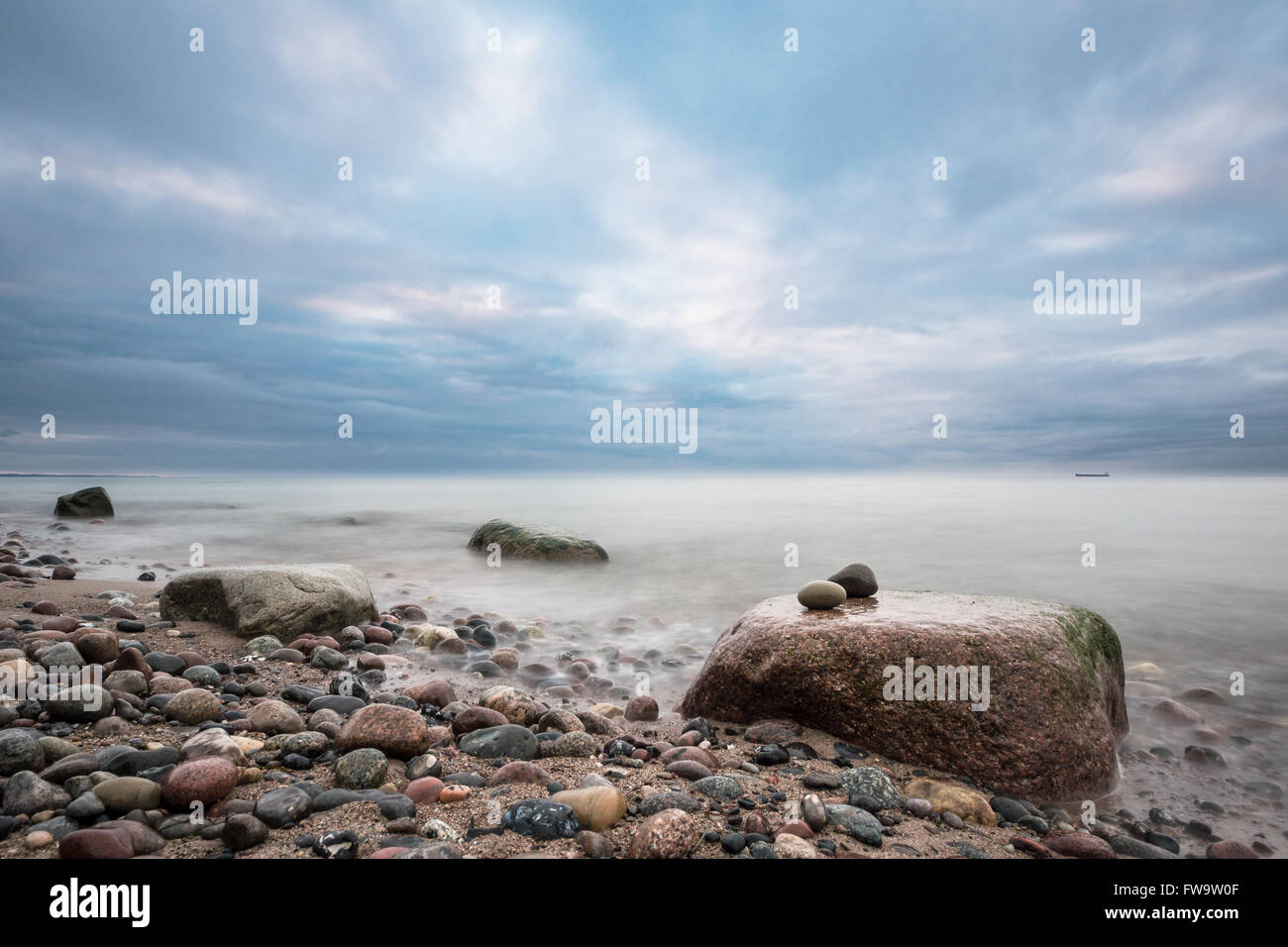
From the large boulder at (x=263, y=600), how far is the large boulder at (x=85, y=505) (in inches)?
879

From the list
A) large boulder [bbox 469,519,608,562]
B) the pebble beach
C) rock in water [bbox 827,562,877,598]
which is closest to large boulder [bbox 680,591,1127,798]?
the pebble beach

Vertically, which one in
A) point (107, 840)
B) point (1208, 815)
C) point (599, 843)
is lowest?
point (1208, 815)

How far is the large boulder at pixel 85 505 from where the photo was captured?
21.9 metres

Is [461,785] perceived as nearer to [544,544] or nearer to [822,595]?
[822,595]

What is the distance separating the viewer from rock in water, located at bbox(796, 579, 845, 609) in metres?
4.68

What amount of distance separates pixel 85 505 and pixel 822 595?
28.6 m

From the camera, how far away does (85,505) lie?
870 inches

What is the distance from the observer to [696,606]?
950 cm
